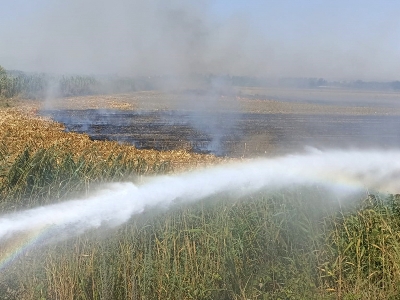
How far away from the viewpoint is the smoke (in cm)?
631

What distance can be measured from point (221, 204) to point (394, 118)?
40027 millimetres

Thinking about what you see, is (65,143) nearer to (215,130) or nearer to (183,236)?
(215,130)

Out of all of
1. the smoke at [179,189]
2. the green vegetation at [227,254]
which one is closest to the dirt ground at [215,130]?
the smoke at [179,189]

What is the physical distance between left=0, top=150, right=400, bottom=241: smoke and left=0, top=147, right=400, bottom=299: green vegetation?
0.29 m

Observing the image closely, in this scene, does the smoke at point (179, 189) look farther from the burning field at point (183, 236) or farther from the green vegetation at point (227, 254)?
the green vegetation at point (227, 254)

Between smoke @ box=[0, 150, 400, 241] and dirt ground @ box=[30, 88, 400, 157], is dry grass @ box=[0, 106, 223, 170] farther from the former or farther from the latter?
smoke @ box=[0, 150, 400, 241]

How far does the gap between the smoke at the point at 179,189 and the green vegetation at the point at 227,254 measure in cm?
29

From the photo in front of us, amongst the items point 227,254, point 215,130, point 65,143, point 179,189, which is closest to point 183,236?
point 227,254

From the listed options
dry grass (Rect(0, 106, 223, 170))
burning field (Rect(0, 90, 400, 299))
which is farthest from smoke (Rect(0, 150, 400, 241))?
dry grass (Rect(0, 106, 223, 170))

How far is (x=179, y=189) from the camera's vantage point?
7.77m

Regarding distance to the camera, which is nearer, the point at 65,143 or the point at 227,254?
the point at 227,254

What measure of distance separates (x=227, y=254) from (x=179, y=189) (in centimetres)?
216

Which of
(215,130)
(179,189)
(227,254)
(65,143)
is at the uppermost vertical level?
(179,189)

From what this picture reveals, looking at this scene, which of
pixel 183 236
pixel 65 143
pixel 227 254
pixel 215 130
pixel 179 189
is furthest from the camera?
pixel 215 130
